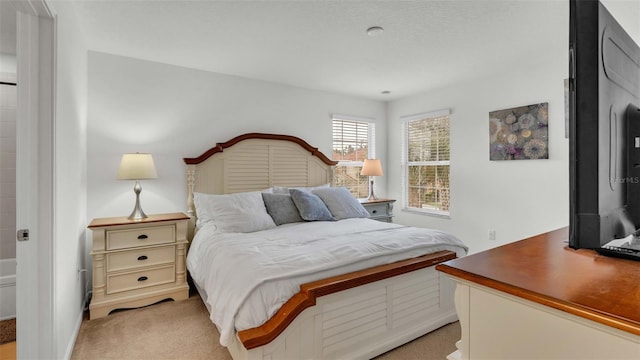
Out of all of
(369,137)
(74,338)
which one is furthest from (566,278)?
(369,137)

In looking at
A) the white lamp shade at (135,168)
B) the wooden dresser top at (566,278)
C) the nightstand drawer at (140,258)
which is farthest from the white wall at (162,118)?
the wooden dresser top at (566,278)

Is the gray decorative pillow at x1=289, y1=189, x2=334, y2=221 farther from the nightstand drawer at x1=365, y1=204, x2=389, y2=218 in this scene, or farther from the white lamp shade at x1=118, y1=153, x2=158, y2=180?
the white lamp shade at x1=118, y1=153, x2=158, y2=180

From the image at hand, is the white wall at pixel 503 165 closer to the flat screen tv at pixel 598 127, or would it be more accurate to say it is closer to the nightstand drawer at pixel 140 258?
the flat screen tv at pixel 598 127

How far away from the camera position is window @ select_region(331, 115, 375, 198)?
15.1 ft

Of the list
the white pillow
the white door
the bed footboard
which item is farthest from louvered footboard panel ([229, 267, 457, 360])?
the white pillow

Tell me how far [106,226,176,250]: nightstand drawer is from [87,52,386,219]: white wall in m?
0.49

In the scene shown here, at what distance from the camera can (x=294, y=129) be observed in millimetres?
4137

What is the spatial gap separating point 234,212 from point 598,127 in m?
2.60

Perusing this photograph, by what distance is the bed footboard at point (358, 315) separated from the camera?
1.61 m

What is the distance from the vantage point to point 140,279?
2.73 m

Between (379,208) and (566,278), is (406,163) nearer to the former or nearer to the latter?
(379,208)

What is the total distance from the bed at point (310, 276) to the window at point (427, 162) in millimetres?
1580

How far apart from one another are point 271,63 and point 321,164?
4.99 feet

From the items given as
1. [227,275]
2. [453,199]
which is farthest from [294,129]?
[227,275]
